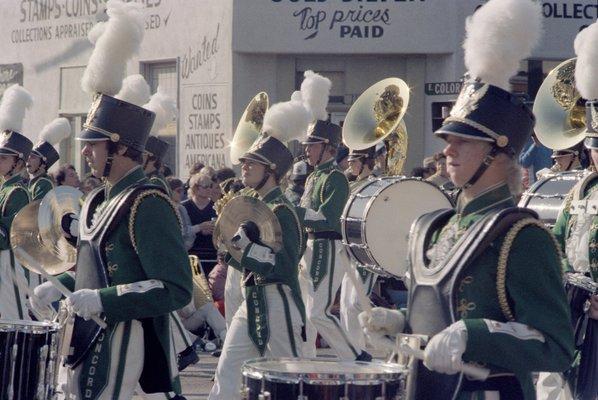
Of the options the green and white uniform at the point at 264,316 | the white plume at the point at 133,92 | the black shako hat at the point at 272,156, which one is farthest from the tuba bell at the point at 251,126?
the white plume at the point at 133,92

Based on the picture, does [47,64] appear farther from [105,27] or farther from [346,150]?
[105,27]

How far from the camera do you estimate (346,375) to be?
4734 mm

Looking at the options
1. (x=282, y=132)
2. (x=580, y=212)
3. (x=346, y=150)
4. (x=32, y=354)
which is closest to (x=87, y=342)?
(x=32, y=354)

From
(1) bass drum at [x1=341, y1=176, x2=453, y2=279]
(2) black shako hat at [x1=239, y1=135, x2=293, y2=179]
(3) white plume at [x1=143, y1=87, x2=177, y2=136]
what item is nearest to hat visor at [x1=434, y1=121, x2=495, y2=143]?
(2) black shako hat at [x1=239, y1=135, x2=293, y2=179]

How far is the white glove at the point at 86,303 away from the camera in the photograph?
5.91 meters

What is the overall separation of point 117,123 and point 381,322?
2.00 metres

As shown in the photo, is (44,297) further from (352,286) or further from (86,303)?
(352,286)

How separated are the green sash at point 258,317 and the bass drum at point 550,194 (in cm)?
161

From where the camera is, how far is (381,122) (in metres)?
13.6

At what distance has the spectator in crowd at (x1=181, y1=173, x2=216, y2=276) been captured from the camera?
46.0ft

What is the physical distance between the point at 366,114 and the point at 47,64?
43.7 feet

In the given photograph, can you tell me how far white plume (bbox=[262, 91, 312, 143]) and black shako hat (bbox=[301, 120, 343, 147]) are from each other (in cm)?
334

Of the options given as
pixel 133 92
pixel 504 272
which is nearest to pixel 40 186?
pixel 133 92

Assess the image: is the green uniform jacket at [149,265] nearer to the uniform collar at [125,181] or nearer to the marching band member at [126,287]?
the marching band member at [126,287]
